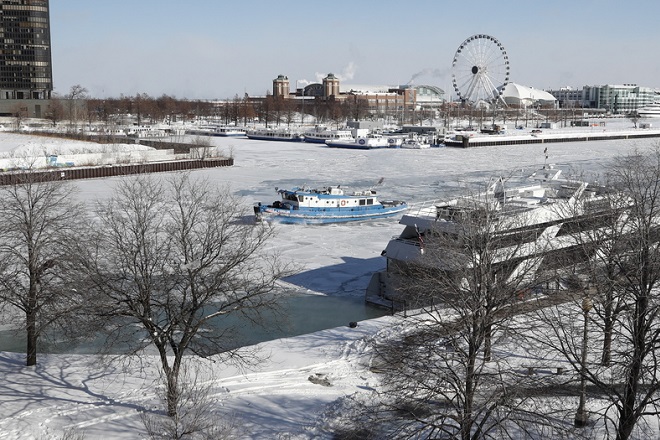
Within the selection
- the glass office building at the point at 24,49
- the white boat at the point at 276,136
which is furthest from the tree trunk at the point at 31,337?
the glass office building at the point at 24,49

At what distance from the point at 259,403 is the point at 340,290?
957 centimetres

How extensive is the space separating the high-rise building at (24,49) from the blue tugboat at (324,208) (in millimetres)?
99808

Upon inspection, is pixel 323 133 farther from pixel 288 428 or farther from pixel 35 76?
pixel 288 428

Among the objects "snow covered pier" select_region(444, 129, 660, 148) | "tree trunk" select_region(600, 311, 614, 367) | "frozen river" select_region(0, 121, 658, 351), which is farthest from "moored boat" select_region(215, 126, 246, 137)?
"tree trunk" select_region(600, 311, 614, 367)

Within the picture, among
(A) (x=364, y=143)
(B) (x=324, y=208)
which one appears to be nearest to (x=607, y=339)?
(B) (x=324, y=208)

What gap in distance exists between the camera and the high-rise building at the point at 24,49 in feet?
391

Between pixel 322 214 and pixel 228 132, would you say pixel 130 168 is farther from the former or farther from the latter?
pixel 228 132

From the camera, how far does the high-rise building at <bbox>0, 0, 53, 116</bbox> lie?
119 meters

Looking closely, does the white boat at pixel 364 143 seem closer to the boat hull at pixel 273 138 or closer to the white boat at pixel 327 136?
the white boat at pixel 327 136

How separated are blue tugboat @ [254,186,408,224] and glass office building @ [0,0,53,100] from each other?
99.8m

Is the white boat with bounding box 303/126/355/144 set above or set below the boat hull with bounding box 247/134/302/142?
above

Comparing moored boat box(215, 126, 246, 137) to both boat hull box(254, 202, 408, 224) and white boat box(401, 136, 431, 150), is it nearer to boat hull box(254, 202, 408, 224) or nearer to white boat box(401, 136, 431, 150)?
white boat box(401, 136, 431, 150)

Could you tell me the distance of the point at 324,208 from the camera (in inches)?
1431

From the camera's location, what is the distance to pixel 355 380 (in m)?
15.0
